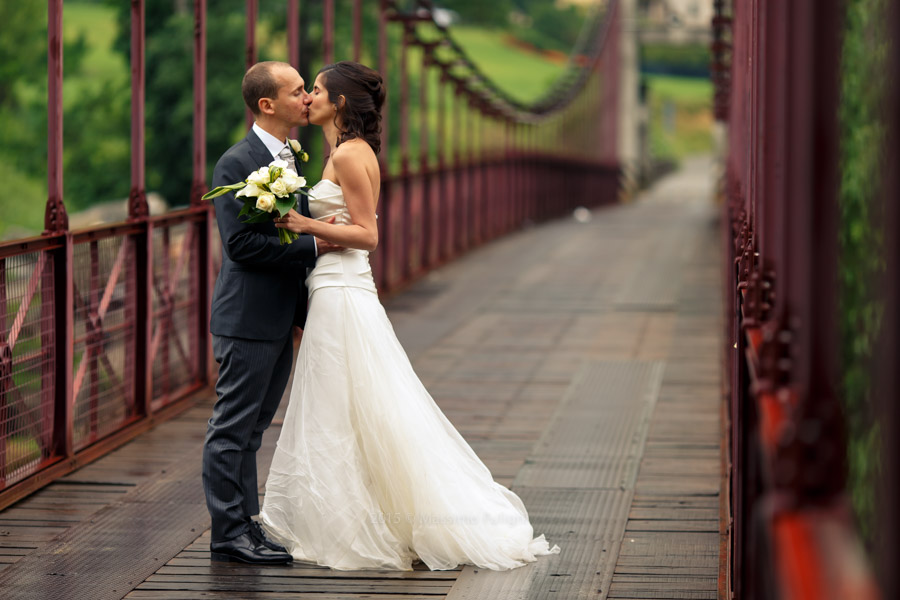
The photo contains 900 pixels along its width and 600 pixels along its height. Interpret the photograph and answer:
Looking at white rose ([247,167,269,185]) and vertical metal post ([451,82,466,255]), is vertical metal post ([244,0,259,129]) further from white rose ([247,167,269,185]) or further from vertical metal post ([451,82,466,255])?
vertical metal post ([451,82,466,255])

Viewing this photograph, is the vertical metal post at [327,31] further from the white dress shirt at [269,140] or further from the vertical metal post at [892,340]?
the vertical metal post at [892,340]

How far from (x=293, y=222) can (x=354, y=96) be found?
0.38m

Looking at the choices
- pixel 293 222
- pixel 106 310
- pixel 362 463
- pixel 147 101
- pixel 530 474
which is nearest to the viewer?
pixel 293 222

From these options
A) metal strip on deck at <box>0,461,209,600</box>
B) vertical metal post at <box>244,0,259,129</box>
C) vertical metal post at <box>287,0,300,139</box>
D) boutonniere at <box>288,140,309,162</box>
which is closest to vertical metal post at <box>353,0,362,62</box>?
vertical metal post at <box>287,0,300,139</box>

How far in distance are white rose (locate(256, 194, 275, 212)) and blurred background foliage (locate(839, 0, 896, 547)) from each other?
1762 mm

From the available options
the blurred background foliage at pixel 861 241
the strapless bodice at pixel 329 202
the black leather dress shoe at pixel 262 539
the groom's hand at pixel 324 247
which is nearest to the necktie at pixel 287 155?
the strapless bodice at pixel 329 202

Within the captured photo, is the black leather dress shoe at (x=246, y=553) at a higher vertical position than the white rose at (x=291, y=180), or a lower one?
lower

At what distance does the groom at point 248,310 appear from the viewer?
11.8ft

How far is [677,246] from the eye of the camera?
614 inches

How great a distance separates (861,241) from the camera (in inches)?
72.6

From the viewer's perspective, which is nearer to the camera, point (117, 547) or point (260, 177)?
point (260, 177)

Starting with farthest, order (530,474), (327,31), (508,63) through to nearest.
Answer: (508,63)
(327,31)
(530,474)

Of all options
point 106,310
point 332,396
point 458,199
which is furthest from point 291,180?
point 458,199

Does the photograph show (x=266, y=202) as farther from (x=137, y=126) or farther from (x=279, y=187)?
(x=137, y=126)
